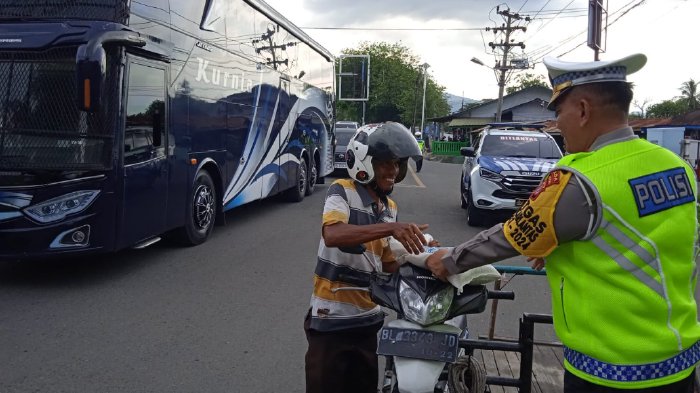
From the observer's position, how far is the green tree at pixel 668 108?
6222 centimetres

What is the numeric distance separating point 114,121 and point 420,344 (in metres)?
4.93

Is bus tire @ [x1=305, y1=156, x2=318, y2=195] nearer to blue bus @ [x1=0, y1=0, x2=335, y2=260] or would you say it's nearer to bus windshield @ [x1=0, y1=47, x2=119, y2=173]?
blue bus @ [x1=0, y1=0, x2=335, y2=260]

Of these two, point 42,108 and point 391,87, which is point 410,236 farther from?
point 391,87

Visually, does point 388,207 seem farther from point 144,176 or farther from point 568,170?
point 144,176

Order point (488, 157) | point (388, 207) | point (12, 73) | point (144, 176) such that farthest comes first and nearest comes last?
point (488, 157) < point (144, 176) < point (12, 73) < point (388, 207)

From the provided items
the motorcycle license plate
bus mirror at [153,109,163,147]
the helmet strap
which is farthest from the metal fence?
the motorcycle license plate

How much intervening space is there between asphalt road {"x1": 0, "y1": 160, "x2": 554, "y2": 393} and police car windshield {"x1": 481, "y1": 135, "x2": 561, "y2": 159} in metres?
4.58

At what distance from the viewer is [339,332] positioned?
2615 mm

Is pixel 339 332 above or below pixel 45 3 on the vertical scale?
below

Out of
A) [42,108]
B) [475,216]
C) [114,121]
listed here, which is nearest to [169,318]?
[114,121]

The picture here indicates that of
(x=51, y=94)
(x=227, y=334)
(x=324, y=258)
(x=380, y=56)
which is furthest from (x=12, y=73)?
(x=380, y=56)

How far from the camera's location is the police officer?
174 centimetres

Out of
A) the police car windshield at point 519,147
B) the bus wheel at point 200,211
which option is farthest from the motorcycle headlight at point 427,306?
the police car windshield at point 519,147

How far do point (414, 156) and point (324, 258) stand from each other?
58cm
